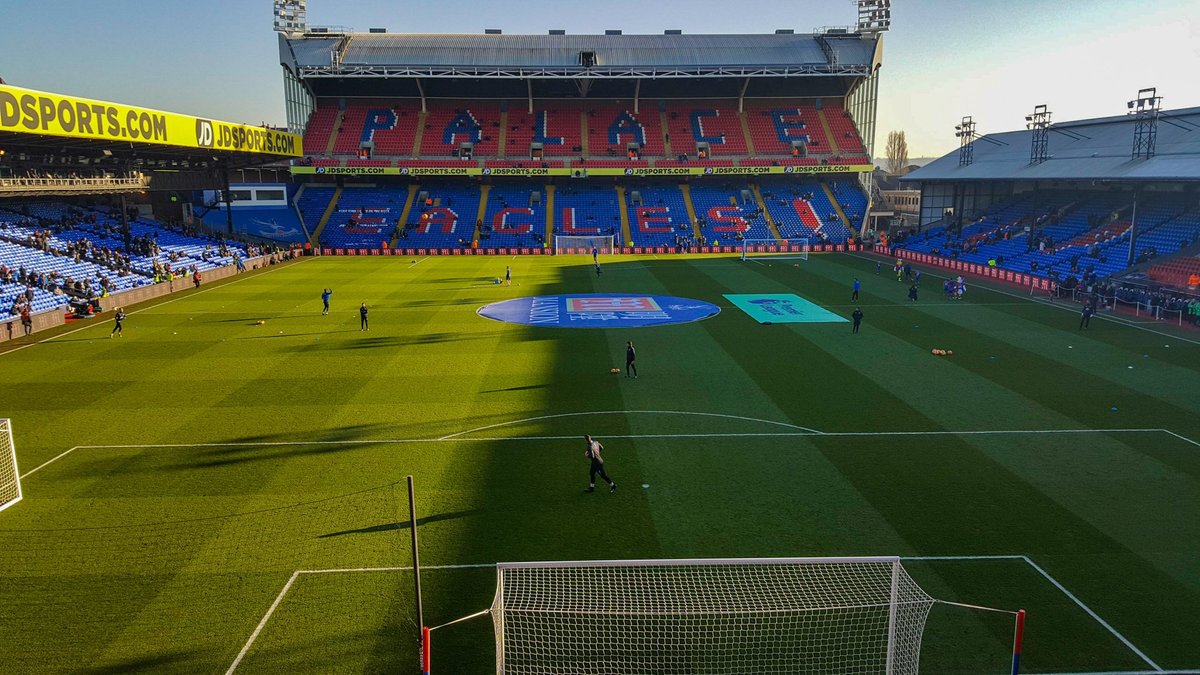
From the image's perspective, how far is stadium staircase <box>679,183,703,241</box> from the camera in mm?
71250

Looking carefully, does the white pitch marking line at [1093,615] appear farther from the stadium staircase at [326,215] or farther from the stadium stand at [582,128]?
the stadium stand at [582,128]

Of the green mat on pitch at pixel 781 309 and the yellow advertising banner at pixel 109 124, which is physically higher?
the yellow advertising banner at pixel 109 124

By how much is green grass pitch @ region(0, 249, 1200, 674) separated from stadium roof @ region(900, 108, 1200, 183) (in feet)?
54.1

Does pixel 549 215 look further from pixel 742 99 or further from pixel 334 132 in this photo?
pixel 742 99

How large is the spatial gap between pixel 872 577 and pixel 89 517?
15.1m

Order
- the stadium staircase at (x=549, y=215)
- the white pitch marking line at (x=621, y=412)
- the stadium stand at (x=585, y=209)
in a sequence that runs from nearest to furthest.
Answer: the white pitch marking line at (x=621, y=412)
the stadium staircase at (x=549, y=215)
the stadium stand at (x=585, y=209)

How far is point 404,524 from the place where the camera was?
568 inches

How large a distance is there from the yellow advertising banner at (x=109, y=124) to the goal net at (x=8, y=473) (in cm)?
2102

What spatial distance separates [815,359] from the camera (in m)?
27.5

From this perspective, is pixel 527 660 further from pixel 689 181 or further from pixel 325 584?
pixel 689 181

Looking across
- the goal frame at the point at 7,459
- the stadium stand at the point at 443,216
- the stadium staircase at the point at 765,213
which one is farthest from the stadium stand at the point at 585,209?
the goal frame at the point at 7,459

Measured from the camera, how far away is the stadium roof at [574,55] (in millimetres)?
76000

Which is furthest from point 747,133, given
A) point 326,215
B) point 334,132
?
point 326,215

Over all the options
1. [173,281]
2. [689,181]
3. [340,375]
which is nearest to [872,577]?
[340,375]
